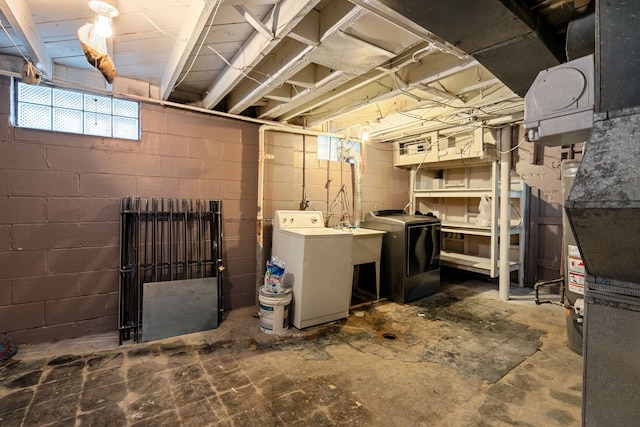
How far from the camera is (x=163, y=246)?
9.12ft

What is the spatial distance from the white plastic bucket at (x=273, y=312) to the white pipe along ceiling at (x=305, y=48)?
1.78 metres

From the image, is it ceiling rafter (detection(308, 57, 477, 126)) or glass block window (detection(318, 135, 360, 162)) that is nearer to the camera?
ceiling rafter (detection(308, 57, 477, 126))

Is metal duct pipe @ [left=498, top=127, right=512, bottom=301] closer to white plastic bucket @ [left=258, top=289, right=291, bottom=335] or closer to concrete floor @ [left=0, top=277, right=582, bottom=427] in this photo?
concrete floor @ [left=0, top=277, right=582, bottom=427]

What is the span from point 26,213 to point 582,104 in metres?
3.41

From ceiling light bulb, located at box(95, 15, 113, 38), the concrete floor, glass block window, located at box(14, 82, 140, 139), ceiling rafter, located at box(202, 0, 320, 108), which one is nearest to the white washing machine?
the concrete floor

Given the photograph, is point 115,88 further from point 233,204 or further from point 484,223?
point 484,223

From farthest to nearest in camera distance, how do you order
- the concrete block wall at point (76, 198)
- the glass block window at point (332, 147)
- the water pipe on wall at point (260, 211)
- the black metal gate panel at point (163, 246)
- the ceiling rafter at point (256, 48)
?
1. the glass block window at point (332, 147)
2. the water pipe on wall at point (260, 211)
3. the black metal gate panel at point (163, 246)
4. the concrete block wall at point (76, 198)
5. the ceiling rafter at point (256, 48)

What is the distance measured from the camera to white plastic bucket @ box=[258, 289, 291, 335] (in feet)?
8.62

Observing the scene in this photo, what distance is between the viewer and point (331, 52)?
1.78 metres

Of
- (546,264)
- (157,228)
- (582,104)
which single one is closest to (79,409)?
(157,228)

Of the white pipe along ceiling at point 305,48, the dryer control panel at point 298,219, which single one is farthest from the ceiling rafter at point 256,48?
the dryer control panel at point 298,219

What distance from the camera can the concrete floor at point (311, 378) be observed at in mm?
1634

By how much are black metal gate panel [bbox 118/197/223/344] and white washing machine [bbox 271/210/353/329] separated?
720mm

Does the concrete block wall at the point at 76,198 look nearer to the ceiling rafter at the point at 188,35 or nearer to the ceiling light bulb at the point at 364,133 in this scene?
the ceiling rafter at the point at 188,35
